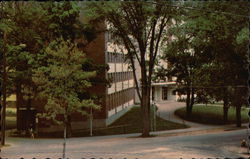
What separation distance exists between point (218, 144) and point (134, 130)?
14061mm

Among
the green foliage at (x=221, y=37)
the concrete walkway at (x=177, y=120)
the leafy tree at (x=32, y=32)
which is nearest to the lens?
the green foliage at (x=221, y=37)

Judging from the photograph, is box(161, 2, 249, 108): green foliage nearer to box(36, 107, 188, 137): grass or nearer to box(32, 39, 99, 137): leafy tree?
box(32, 39, 99, 137): leafy tree

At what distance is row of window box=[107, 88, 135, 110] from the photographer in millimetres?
39381

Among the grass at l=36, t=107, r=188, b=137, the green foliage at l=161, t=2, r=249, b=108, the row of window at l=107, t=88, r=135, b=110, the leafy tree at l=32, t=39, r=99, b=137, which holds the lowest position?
the grass at l=36, t=107, r=188, b=137

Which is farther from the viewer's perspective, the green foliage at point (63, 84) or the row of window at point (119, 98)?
the row of window at point (119, 98)

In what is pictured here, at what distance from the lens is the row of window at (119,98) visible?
1550 inches

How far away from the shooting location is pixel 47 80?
1536cm

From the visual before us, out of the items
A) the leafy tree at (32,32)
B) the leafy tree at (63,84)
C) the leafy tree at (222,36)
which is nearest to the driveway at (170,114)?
the leafy tree at (222,36)

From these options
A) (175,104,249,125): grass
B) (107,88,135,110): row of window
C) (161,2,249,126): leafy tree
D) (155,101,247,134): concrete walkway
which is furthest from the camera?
(175,104,249,125): grass

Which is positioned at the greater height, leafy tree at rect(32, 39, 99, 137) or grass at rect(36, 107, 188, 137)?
leafy tree at rect(32, 39, 99, 137)

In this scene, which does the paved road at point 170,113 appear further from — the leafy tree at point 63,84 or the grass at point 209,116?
the leafy tree at point 63,84

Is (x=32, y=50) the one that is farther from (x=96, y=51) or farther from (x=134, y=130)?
(x=134, y=130)

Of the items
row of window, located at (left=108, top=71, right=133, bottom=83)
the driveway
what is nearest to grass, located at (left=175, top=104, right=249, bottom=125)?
the driveway

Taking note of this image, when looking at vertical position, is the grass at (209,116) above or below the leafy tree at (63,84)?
below
